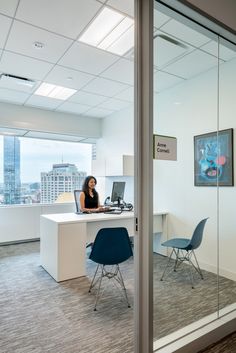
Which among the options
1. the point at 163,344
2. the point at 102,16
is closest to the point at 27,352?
the point at 163,344

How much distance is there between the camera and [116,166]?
5.46 meters

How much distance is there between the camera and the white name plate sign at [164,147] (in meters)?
1.81

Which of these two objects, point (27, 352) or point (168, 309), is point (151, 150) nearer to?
point (168, 309)

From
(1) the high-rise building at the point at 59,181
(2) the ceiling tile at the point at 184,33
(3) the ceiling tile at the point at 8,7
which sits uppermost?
(3) the ceiling tile at the point at 8,7

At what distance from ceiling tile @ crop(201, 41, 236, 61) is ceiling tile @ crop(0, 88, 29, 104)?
341 centimetres

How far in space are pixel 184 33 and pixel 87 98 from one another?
8.94ft

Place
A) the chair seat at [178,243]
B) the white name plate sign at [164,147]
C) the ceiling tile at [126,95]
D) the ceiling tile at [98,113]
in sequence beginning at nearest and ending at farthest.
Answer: the white name plate sign at [164,147], the chair seat at [178,243], the ceiling tile at [126,95], the ceiling tile at [98,113]

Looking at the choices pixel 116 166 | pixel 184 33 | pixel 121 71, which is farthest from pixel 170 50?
pixel 116 166

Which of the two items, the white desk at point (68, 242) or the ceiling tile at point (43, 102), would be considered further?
the ceiling tile at point (43, 102)

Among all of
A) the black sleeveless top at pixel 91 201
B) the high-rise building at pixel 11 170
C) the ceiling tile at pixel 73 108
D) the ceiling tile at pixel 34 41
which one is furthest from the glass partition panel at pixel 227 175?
the high-rise building at pixel 11 170

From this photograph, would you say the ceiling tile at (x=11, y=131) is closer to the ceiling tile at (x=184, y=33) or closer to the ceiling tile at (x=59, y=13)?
the ceiling tile at (x=59, y=13)

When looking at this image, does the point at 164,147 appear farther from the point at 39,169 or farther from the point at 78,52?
the point at 39,169

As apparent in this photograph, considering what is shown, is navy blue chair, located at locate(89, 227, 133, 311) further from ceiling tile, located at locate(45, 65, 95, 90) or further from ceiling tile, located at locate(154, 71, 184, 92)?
ceiling tile, located at locate(45, 65, 95, 90)

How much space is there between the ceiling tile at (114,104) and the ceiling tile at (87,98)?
5.7 inches
